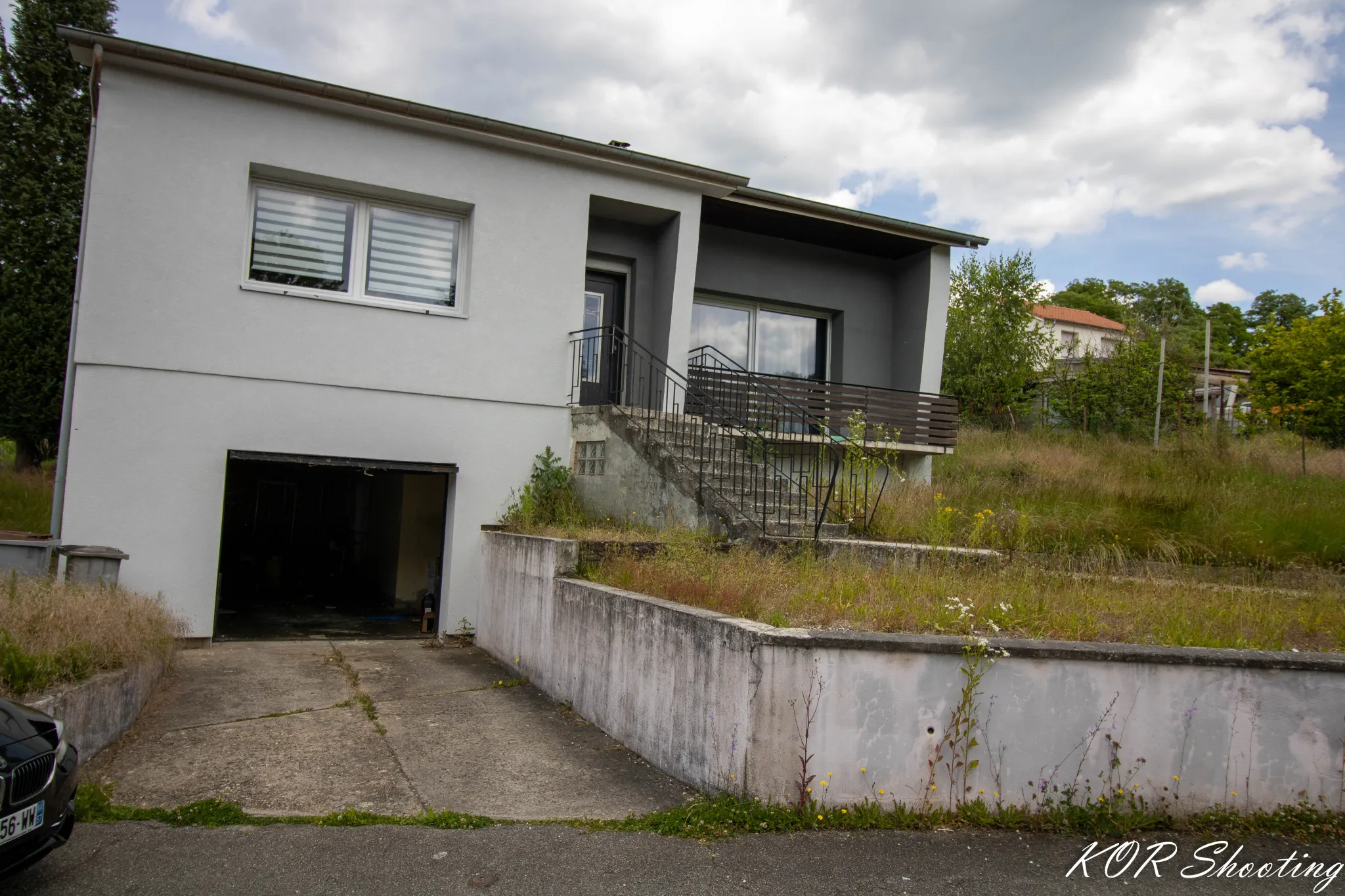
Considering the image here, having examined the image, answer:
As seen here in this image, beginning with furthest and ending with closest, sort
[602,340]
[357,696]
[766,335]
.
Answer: [766,335] < [602,340] < [357,696]

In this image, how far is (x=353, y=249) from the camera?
10.0 metres

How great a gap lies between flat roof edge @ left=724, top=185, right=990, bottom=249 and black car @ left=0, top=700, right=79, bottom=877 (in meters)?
9.94

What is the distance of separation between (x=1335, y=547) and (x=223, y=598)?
1486 centimetres

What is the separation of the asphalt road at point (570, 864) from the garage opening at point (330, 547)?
19.2 feet

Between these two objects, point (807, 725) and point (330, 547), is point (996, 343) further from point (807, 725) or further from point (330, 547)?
point (807, 725)

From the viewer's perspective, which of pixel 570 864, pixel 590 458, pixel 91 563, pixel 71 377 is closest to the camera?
pixel 570 864

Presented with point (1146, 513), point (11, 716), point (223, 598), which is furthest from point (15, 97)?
point (1146, 513)

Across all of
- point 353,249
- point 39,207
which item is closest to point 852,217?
point 353,249

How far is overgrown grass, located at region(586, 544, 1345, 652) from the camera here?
5.23 meters

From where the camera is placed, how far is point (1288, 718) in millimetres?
4906

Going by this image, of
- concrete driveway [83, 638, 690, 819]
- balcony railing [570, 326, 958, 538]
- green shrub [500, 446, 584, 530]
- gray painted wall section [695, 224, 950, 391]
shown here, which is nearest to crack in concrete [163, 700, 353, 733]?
concrete driveway [83, 638, 690, 819]

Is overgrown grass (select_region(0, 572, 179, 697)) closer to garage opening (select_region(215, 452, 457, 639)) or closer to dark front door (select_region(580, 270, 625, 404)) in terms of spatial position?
garage opening (select_region(215, 452, 457, 639))

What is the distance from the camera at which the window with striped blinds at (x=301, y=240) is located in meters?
9.64

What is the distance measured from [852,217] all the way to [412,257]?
6.39 metres
